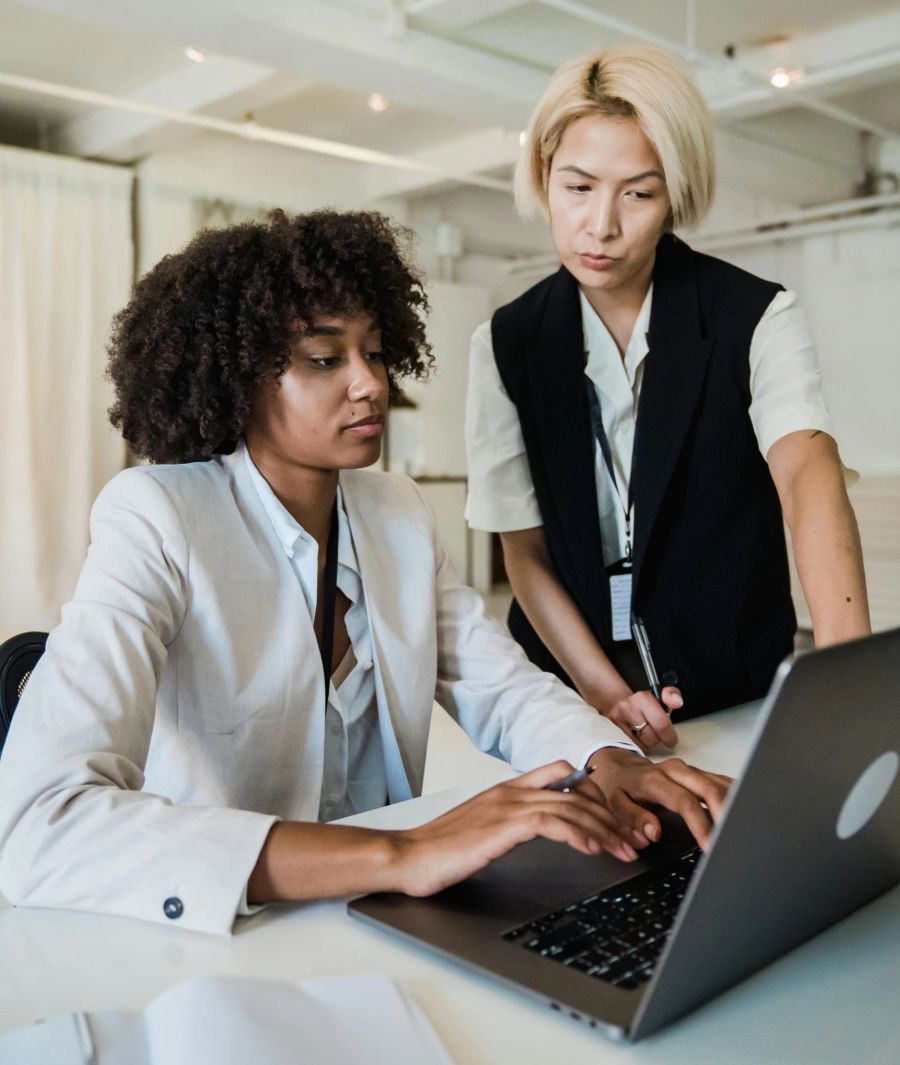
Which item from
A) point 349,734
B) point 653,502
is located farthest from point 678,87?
point 349,734

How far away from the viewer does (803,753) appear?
0.69 meters

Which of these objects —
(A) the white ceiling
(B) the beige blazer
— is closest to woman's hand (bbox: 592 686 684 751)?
(B) the beige blazer

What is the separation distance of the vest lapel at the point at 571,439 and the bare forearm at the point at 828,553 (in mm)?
338

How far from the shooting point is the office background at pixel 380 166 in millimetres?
5176

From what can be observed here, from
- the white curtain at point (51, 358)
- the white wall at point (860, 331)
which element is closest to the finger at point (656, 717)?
the white curtain at point (51, 358)


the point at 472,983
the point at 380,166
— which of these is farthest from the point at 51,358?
the point at 472,983

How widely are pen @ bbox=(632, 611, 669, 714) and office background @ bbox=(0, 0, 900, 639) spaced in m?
3.35

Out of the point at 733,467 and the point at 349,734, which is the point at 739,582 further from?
the point at 349,734

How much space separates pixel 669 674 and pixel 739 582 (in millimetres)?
227

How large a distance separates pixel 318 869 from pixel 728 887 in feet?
1.34

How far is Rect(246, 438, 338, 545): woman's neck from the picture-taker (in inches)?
60.2

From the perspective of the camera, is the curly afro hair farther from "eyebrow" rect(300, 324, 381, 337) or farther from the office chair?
the office chair

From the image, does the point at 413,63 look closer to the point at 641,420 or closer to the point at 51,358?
the point at 51,358

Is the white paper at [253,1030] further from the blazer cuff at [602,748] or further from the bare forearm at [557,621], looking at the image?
the bare forearm at [557,621]
